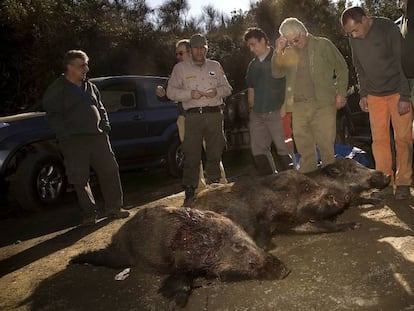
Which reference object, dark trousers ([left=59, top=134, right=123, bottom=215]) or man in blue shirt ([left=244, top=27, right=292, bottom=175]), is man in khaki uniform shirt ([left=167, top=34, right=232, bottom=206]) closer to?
man in blue shirt ([left=244, top=27, right=292, bottom=175])

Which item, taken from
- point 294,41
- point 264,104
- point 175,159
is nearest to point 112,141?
point 175,159

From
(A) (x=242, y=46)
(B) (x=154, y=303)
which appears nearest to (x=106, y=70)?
(A) (x=242, y=46)

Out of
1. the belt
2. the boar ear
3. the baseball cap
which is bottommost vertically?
the boar ear

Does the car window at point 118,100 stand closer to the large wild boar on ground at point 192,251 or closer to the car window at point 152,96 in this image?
the car window at point 152,96

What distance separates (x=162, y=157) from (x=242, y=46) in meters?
15.5

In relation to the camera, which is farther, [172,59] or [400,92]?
[172,59]

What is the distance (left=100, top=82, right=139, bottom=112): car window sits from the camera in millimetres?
8508

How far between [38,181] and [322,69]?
14.9ft

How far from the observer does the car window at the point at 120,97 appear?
8508 millimetres

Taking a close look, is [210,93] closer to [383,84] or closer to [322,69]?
[322,69]

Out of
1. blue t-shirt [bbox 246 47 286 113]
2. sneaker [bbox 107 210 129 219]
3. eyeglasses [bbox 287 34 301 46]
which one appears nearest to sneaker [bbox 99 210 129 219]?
sneaker [bbox 107 210 129 219]

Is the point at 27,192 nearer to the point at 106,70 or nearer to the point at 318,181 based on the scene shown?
the point at 318,181

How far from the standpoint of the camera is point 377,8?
3181 centimetres

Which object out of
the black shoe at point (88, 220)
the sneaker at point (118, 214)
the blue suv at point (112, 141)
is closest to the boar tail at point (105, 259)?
the black shoe at point (88, 220)
